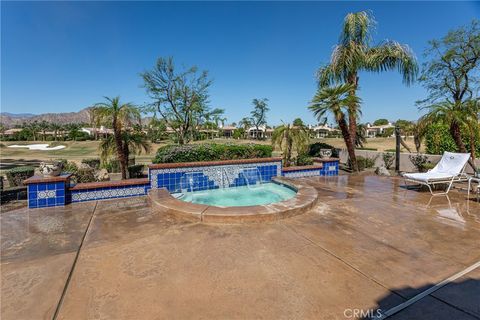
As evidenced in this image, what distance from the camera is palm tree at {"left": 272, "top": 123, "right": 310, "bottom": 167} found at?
36.4 feet

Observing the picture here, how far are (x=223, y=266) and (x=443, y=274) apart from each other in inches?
100

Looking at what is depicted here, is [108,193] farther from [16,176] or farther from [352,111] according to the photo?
[352,111]

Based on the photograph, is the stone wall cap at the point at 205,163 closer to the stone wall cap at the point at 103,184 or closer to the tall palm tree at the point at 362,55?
the stone wall cap at the point at 103,184

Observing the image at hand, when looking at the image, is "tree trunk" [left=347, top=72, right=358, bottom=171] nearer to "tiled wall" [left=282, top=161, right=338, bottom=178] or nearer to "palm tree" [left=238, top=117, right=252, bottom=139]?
"tiled wall" [left=282, top=161, right=338, bottom=178]

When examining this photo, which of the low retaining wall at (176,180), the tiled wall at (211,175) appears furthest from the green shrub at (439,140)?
the tiled wall at (211,175)

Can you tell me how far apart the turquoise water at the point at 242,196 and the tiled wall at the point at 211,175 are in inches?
10.9

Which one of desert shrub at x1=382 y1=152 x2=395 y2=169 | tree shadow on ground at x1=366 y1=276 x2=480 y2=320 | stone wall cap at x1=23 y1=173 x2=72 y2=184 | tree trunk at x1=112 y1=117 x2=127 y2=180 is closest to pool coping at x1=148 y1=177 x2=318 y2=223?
stone wall cap at x1=23 y1=173 x2=72 y2=184

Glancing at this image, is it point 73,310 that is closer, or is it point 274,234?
point 73,310

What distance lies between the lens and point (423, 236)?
378 centimetres

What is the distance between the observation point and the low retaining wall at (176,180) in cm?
546

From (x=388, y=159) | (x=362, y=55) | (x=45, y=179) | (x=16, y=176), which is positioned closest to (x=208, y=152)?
Result: (x=45, y=179)

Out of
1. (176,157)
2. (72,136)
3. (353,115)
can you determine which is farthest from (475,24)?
(72,136)

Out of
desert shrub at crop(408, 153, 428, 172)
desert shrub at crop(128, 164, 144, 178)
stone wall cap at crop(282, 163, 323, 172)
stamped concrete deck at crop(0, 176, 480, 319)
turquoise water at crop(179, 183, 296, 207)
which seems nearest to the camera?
Answer: stamped concrete deck at crop(0, 176, 480, 319)

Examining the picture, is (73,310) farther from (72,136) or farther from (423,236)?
(72,136)
